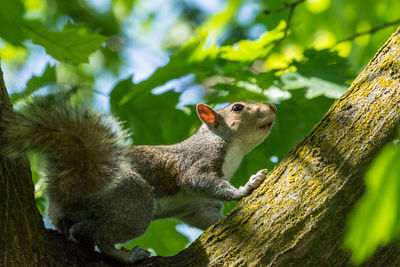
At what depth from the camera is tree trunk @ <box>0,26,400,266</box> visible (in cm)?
197

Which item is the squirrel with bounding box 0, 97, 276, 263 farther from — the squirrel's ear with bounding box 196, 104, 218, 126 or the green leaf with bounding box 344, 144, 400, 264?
the green leaf with bounding box 344, 144, 400, 264

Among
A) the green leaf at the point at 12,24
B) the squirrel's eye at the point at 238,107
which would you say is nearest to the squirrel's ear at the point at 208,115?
the squirrel's eye at the point at 238,107

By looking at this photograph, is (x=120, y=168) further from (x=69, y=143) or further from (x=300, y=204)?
(x=300, y=204)

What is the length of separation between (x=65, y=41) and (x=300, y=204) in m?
1.90

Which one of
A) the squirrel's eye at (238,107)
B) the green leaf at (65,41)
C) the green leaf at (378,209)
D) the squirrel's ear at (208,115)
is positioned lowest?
the green leaf at (378,209)

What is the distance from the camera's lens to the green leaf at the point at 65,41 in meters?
3.06

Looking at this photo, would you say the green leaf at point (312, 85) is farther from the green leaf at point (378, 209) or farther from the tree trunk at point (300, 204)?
the green leaf at point (378, 209)

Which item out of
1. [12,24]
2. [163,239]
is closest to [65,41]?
[12,24]

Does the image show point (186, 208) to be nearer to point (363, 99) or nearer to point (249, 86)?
point (249, 86)

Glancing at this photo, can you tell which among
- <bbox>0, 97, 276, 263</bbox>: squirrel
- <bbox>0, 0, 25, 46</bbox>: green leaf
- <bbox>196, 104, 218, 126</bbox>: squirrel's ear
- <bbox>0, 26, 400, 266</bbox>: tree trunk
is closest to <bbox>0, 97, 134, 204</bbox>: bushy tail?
<bbox>0, 97, 276, 263</bbox>: squirrel

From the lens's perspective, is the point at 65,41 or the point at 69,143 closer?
the point at 69,143

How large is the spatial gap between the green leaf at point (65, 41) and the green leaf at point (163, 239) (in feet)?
4.32

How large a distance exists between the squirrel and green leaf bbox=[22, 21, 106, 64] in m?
0.74

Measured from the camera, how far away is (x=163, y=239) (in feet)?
11.7
